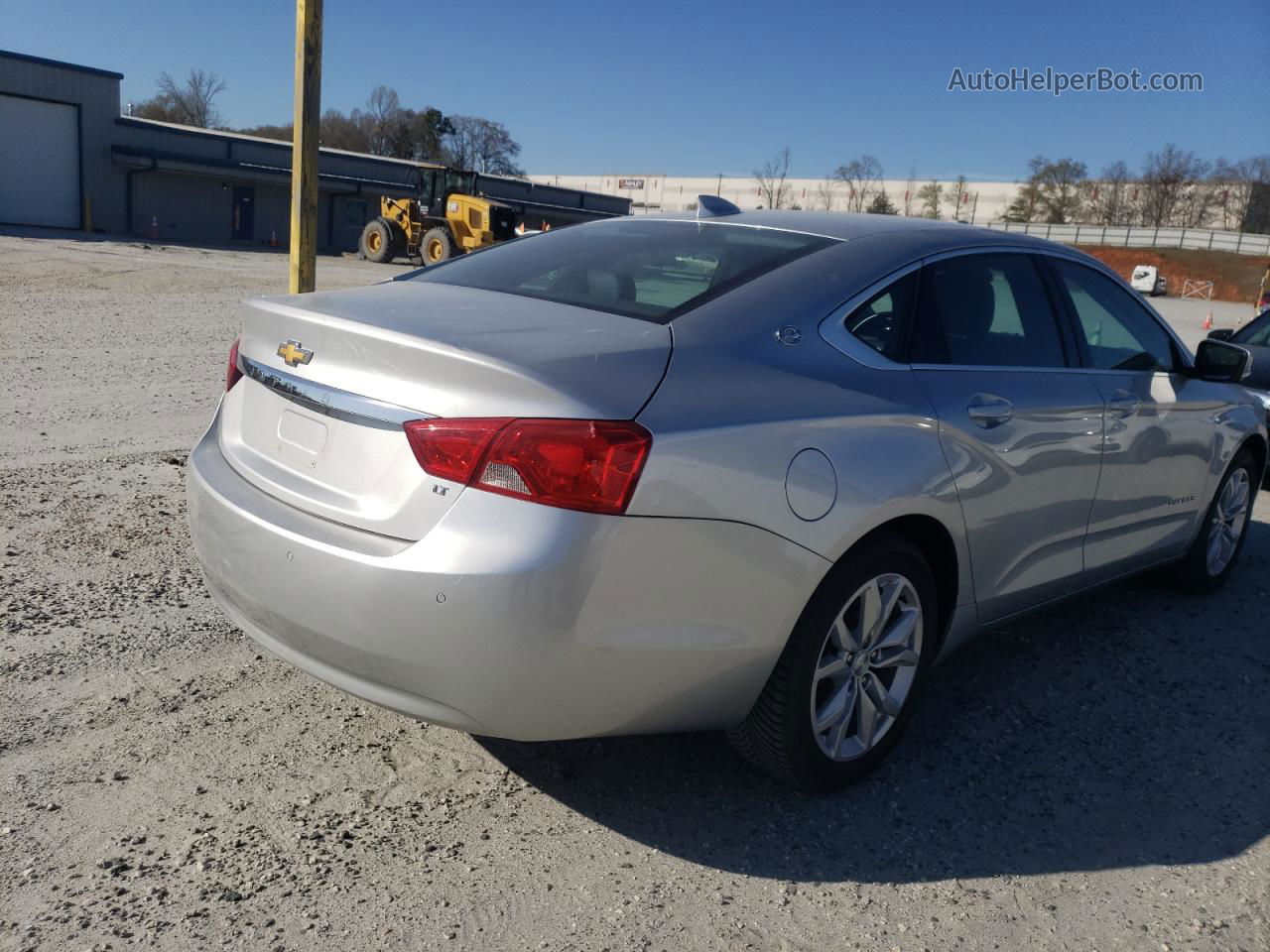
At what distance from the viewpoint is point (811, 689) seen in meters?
2.96

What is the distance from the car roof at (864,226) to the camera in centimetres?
360

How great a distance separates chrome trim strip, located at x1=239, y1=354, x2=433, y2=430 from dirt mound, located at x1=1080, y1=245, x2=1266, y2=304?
68859mm

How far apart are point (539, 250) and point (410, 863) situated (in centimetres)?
204

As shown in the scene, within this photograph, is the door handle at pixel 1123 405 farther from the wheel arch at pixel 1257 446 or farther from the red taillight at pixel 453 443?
the red taillight at pixel 453 443

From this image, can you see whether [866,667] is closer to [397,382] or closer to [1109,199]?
[397,382]

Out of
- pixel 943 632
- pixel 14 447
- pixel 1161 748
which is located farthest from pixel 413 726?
pixel 14 447

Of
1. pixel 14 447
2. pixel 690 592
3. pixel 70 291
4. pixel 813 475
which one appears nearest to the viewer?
pixel 690 592

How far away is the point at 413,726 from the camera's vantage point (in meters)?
3.44

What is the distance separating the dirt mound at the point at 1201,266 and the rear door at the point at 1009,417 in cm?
6691

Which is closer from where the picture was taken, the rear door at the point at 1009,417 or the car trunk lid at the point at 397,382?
the car trunk lid at the point at 397,382

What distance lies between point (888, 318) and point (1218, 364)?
7.54 ft

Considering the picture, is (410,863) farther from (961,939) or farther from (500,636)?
(961,939)

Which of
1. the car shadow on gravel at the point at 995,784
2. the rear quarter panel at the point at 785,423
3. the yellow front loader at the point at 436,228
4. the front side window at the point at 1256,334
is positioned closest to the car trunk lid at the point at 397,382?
the rear quarter panel at the point at 785,423

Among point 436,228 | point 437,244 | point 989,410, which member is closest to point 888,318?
point 989,410
